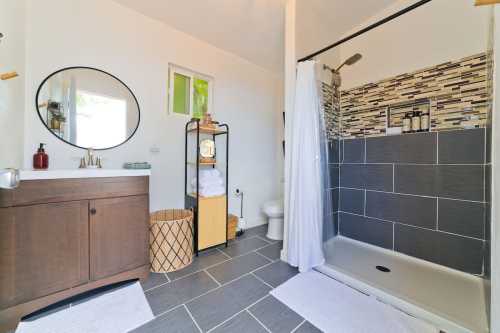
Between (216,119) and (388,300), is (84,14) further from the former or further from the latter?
(388,300)

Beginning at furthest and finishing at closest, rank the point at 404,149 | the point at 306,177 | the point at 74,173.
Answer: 1. the point at 404,149
2. the point at 306,177
3. the point at 74,173

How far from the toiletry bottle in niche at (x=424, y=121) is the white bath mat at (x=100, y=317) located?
108 inches

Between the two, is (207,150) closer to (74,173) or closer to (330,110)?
(74,173)

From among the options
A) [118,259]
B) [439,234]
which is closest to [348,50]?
[439,234]

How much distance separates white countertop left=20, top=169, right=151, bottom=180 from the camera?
1.12 metres

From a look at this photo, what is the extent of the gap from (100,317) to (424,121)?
121 inches

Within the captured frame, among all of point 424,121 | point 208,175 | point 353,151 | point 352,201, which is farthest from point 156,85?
point 424,121

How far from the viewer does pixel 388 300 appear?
1.30 meters

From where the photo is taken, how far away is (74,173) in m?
1.24

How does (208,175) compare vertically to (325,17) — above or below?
below

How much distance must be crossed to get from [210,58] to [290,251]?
247 centimetres

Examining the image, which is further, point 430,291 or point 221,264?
point 221,264

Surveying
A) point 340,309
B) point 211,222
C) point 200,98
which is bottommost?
point 340,309

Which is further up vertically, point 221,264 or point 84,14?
point 84,14
